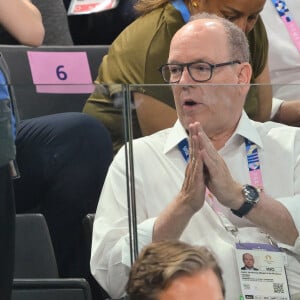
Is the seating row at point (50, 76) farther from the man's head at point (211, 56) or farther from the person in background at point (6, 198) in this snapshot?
the man's head at point (211, 56)

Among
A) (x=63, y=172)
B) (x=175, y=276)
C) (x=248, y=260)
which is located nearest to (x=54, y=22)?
(x=63, y=172)

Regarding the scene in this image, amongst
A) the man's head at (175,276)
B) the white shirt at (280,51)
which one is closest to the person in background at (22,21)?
the man's head at (175,276)

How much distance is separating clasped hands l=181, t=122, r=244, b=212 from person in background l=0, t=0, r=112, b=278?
194 mm

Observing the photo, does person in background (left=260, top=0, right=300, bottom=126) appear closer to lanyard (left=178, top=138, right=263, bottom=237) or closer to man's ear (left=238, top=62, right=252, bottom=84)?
man's ear (left=238, top=62, right=252, bottom=84)

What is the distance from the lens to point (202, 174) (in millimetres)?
2154

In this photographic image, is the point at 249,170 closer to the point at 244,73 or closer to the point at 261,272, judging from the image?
the point at 261,272

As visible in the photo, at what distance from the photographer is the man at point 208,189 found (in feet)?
7.06

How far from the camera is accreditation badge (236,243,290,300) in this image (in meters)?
2.14

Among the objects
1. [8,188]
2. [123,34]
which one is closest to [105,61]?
[123,34]

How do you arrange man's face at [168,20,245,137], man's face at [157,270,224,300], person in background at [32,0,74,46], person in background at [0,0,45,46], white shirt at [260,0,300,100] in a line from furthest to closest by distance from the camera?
1. white shirt at [260,0,300,100]
2. person in background at [32,0,74,46]
3. person in background at [0,0,45,46]
4. man's face at [168,20,245,137]
5. man's face at [157,270,224,300]

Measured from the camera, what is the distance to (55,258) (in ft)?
7.38

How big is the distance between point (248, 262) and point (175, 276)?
51 centimetres

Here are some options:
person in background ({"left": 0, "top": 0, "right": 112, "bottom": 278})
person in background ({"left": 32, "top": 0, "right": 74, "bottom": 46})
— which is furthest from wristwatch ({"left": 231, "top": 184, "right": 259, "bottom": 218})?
person in background ({"left": 32, "top": 0, "right": 74, "bottom": 46})

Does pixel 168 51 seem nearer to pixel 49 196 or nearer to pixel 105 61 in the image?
pixel 105 61
